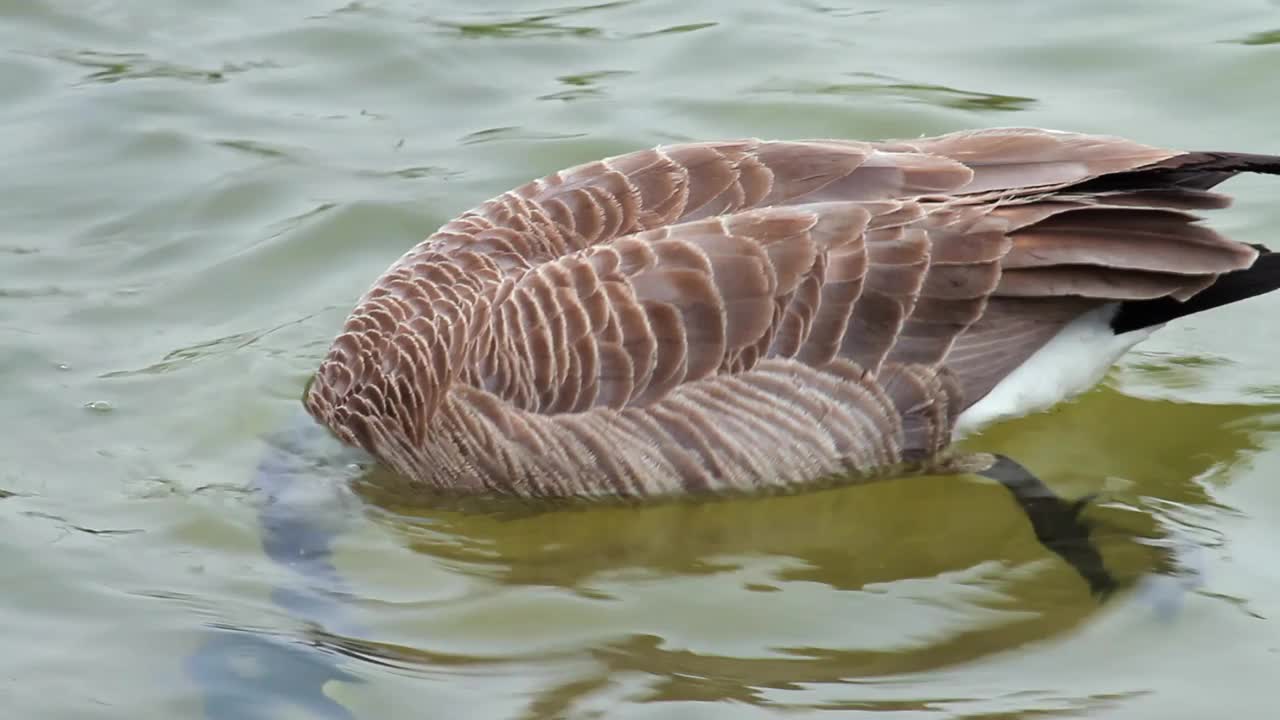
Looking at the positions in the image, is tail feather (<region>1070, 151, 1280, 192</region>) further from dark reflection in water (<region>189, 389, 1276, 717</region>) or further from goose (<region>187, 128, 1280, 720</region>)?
dark reflection in water (<region>189, 389, 1276, 717</region>)

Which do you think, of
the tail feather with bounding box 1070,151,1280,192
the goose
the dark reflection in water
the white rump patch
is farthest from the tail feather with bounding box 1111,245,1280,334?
the dark reflection in water

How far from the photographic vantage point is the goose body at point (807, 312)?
288 inches

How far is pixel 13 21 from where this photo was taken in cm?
1256

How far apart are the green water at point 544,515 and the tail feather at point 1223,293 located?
2.82ft

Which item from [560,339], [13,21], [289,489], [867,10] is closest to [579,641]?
[560,339]

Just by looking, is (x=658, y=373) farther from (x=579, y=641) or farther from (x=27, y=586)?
(x=27, y=586)

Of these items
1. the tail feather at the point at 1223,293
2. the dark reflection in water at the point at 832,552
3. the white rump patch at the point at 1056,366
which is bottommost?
the dark reflection in water at the point at 832,552

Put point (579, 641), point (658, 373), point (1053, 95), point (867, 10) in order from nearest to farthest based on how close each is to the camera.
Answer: point (579, 641)
point (658, 373)
point (1053, 95)
point (867, 10)

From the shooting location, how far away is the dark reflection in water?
6746 millimetres

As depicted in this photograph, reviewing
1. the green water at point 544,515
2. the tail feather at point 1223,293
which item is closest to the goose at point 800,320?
the tail feather at point 1223,293

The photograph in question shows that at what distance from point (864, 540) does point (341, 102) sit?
18.0 ft

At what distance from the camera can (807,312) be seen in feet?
24.1

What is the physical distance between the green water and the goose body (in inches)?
16.5

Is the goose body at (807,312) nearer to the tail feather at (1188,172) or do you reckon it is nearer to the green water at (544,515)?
the tail feather at (1188,172)
